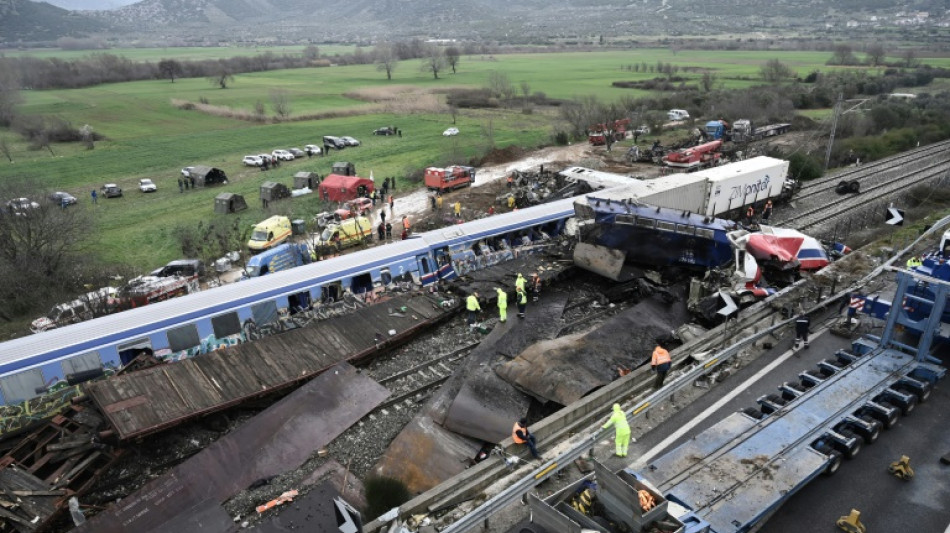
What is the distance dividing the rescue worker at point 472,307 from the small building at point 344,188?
1716 centimetres

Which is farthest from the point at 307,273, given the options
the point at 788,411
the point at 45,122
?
the point at 45,122

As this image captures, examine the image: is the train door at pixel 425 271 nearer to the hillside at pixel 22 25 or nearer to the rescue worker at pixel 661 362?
the rescue worker at pixel 661 362

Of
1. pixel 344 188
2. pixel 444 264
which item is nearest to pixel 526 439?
pixel 444 264

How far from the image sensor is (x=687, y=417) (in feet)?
38.4

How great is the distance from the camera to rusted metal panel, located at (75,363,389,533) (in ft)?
37.1

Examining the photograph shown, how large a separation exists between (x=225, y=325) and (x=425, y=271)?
7.14m

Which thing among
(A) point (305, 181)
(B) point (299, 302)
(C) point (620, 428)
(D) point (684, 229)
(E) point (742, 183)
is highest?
(D) point (684, 229)

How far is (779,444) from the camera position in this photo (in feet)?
32.4

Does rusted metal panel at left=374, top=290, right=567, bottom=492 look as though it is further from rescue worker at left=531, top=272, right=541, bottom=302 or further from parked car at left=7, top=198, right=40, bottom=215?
parked car at left=7, top=198, right=40, bottom=215

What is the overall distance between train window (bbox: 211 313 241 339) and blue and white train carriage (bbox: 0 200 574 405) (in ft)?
0.09

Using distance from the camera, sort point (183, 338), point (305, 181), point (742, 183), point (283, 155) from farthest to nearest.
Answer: point (283, 155)
point (305, 181)
point (742, 183)
point (183, 338)

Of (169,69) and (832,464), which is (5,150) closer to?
(169,69)

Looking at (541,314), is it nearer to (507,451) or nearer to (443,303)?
(443,303)

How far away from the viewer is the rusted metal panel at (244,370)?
13.4 metres
